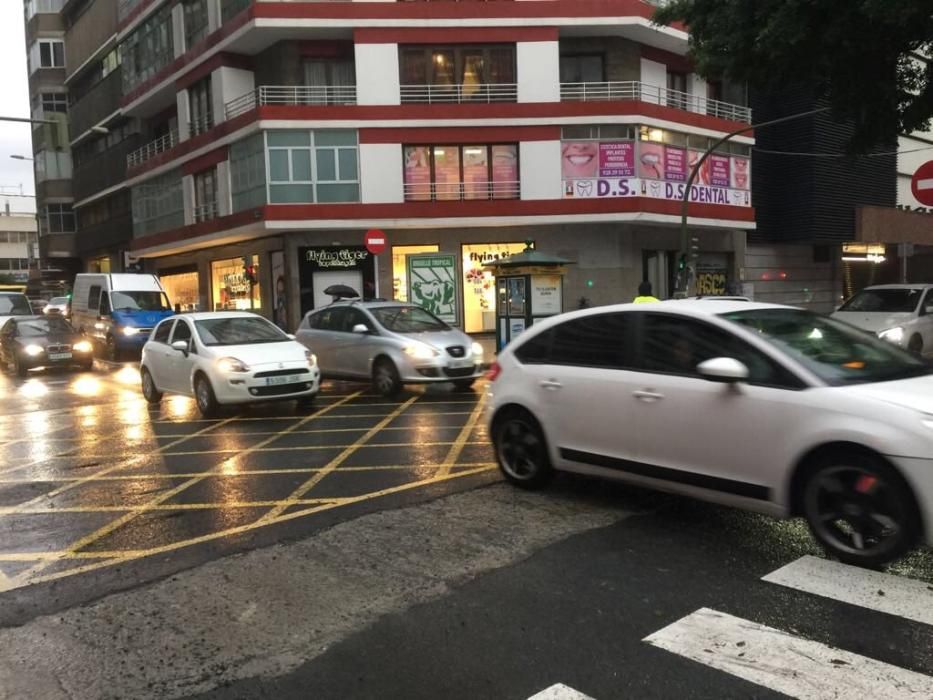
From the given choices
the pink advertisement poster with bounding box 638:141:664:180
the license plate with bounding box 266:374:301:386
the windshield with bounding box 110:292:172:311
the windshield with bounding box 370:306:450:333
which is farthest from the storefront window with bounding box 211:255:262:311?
the license plate with bounding box 266:374:301:386

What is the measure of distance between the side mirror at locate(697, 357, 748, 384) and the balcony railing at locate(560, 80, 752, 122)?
22629 millimetres

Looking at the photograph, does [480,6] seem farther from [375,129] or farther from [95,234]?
[95,234]

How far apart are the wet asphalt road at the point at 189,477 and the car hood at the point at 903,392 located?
127 inches

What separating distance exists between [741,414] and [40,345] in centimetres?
1778

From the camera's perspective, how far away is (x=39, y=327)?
1888 cm

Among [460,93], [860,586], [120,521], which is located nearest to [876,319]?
[860,586]

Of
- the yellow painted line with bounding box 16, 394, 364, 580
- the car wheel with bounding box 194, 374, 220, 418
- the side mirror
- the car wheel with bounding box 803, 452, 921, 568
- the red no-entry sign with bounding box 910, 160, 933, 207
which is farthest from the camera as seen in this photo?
the car wheel with bounding box 194, 374, 220, 418

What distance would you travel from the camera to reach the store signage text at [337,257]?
26.6 metres

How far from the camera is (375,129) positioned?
2547cm

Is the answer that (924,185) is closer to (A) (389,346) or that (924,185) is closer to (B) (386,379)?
(A) (389,346)

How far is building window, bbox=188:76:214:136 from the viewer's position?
29.0 meters

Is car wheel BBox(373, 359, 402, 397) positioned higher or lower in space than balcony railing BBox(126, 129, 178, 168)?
lower

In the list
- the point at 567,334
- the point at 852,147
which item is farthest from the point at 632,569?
the point at 852,147

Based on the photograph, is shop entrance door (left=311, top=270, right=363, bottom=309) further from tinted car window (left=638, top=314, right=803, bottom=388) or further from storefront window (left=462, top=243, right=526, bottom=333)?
tinted car window (left=638, top=314, right=803, bottom=388)
